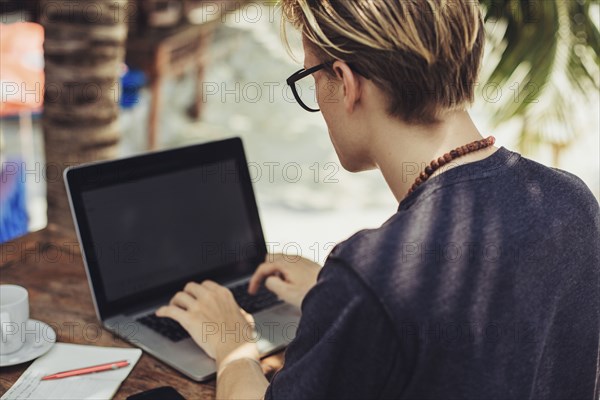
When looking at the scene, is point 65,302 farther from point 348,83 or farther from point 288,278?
point 348,83

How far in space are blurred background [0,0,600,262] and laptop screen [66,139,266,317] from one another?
36 centimetres

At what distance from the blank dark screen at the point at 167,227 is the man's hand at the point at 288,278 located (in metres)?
0.12

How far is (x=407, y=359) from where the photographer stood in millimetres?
932

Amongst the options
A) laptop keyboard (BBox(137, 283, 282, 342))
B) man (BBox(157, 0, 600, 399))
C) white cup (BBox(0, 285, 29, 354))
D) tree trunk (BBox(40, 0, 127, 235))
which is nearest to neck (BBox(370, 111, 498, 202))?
man (BBox(157, 0, 600, 399))

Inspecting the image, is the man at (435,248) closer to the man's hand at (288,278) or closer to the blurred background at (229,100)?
the blurred background at (229,100)

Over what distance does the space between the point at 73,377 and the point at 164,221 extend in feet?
1.40

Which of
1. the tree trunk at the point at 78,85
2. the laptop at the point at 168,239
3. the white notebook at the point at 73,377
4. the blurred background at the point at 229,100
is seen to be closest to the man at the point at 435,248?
the blurred background at the point at 229,100

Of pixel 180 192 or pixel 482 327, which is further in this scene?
A: pixel 180 192

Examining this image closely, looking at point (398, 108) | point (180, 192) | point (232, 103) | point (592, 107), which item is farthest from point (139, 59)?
point (398, 108)

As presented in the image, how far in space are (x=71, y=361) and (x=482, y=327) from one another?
79 cm

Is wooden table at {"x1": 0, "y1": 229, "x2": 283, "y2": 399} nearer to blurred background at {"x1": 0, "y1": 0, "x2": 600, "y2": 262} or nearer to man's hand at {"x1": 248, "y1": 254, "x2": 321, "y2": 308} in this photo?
man's hand at {"x1": 248, "y1": 254, "x2": 321, "y2": 308}

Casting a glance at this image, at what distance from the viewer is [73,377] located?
133 centimetres

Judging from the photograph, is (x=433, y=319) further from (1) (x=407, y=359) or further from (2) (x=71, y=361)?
(2) (x=71, y=361)

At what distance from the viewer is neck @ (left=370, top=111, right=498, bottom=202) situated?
1101 millimetres
